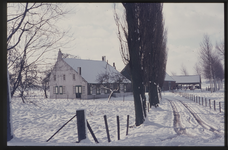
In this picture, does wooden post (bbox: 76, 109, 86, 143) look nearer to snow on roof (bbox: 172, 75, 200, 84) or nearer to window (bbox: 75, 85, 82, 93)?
window (bbox: 75, 85, 82, 93)

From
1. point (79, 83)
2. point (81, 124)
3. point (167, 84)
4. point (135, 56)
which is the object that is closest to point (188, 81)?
point (167, 84)

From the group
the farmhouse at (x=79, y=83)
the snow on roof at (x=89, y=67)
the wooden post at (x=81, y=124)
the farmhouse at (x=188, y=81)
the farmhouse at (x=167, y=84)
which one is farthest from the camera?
the farmhouse at (x=188, y=81)

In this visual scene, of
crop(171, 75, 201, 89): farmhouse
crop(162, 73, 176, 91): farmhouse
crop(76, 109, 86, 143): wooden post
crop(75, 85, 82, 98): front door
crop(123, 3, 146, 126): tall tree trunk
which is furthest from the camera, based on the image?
crop(171, 75, 201, 89): farmhouse

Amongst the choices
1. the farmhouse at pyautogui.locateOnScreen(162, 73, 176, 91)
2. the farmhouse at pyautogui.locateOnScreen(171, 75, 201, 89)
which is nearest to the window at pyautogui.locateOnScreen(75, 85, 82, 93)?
the farmhouse at pyautogui.locateOnScreen(162, 73, 176, 91)

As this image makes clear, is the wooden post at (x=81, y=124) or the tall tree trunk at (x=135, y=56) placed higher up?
the tall tree trunk at (x=135, y=56)

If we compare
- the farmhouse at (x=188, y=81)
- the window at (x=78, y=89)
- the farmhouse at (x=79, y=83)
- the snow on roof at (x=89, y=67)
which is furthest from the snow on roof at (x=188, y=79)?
the window at (x=78, y=89)

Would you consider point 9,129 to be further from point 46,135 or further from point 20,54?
point 20,54

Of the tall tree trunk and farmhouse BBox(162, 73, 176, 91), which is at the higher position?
the tall tree trunk

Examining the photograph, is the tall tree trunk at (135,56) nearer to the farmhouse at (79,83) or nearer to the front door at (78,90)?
the farmhouse at (79,83)

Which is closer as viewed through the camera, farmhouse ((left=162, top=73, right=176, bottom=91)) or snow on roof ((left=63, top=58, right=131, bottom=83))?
snow on roof ((left=63, top=58, right=131, bottom=83))

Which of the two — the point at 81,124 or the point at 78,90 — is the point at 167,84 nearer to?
the point at 78,90

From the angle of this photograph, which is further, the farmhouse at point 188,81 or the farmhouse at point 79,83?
the farmhouse at point 188,81

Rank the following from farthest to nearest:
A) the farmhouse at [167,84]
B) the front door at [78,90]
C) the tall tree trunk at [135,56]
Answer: the farmhouse at [167,84] < the front door at [78,90] < the tall tree trunk at [135,56]

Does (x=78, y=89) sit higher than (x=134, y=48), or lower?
lower
